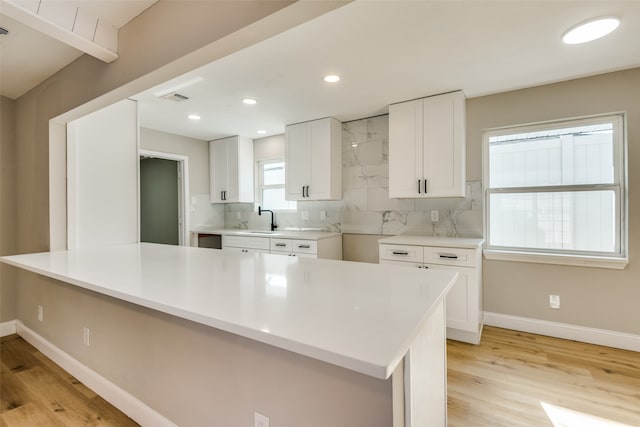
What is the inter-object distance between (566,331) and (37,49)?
4862mm

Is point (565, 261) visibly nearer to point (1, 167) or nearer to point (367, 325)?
point (367, 325)

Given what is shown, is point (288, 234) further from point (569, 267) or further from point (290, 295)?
point (569, 267)

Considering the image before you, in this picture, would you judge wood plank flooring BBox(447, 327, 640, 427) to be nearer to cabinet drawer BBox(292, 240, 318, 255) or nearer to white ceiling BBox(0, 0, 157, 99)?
cabinet drawer BBox(292, 240, 318, 255)

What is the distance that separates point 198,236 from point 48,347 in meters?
2.41

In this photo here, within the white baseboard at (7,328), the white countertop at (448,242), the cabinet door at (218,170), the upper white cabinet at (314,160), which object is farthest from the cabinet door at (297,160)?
the white baseboard at (7,328)

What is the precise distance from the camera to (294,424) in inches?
41.4

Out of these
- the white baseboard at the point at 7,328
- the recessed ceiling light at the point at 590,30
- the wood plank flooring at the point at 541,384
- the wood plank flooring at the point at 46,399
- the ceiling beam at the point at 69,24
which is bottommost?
the wood plank flooring at the point at 541,384

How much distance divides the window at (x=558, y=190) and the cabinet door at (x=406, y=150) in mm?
744

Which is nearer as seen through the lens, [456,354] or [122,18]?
[122,18]

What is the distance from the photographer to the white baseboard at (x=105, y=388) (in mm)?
1580

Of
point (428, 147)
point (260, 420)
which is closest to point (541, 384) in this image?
point (260, 420)

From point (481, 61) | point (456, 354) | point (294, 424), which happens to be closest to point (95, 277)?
point (294, 424)

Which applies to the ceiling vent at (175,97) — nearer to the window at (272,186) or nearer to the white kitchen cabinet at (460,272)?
the window at (272,186)

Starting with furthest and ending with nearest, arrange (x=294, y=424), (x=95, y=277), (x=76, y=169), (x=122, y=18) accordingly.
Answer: (x=76, y=169), (x=122, y=18), (x=95, y=277), (x=294, y=424)
